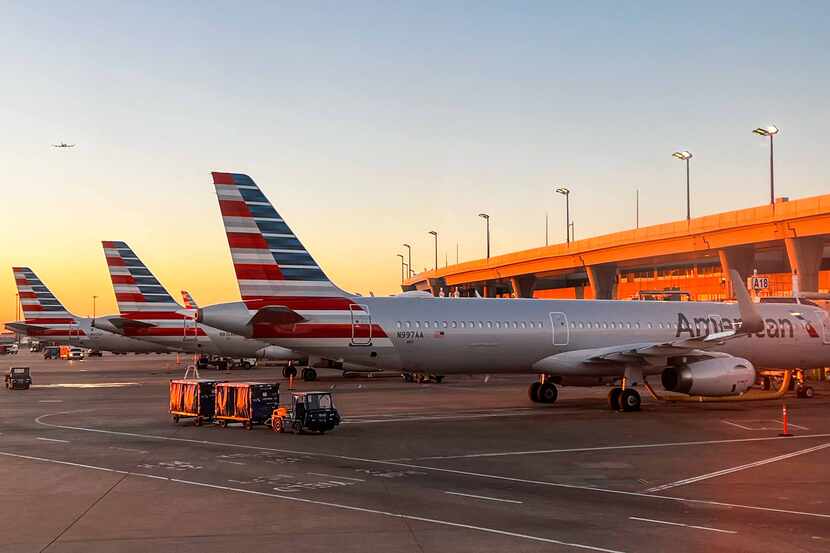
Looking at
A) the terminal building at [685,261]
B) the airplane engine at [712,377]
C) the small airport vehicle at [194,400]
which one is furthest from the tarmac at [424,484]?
the terminal building at [685,261]

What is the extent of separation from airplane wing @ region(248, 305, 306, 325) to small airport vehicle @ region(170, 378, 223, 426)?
8.94ft

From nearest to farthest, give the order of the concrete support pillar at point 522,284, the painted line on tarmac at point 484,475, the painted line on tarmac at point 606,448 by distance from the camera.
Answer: the painted line on tarmac at point 484,475, the painted line on tarmac at point 606,448, the concrete support pillar at point 522,284

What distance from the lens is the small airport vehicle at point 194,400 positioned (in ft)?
95.3

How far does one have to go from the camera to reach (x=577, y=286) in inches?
5379

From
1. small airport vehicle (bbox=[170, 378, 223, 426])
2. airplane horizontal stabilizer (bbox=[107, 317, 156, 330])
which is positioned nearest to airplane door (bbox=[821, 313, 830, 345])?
small airport vehicle (bbox=[170, 378, 223, 426])

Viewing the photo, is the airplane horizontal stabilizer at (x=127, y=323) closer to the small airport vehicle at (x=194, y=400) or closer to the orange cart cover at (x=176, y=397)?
the orange cart cover at (x=176, y=397)

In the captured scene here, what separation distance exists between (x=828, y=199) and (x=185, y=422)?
44.9m

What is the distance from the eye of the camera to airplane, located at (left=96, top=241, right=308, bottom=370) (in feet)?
201

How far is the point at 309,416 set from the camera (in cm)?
2569

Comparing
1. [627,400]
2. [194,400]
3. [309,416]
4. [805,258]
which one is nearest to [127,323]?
[194,400]

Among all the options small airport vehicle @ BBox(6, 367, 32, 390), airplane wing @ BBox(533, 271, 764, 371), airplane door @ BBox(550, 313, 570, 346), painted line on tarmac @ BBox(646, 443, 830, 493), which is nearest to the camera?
painted line on tarmac @ BBox(646, 443, 830, 493)

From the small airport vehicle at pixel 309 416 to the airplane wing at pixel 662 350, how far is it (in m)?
12.1

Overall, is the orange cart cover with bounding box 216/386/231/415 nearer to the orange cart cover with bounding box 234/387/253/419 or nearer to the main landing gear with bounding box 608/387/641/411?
the orange cart cover with bounding box 234/387/253/419

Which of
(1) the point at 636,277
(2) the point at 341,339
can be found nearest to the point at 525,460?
(2) the point at 341,339
